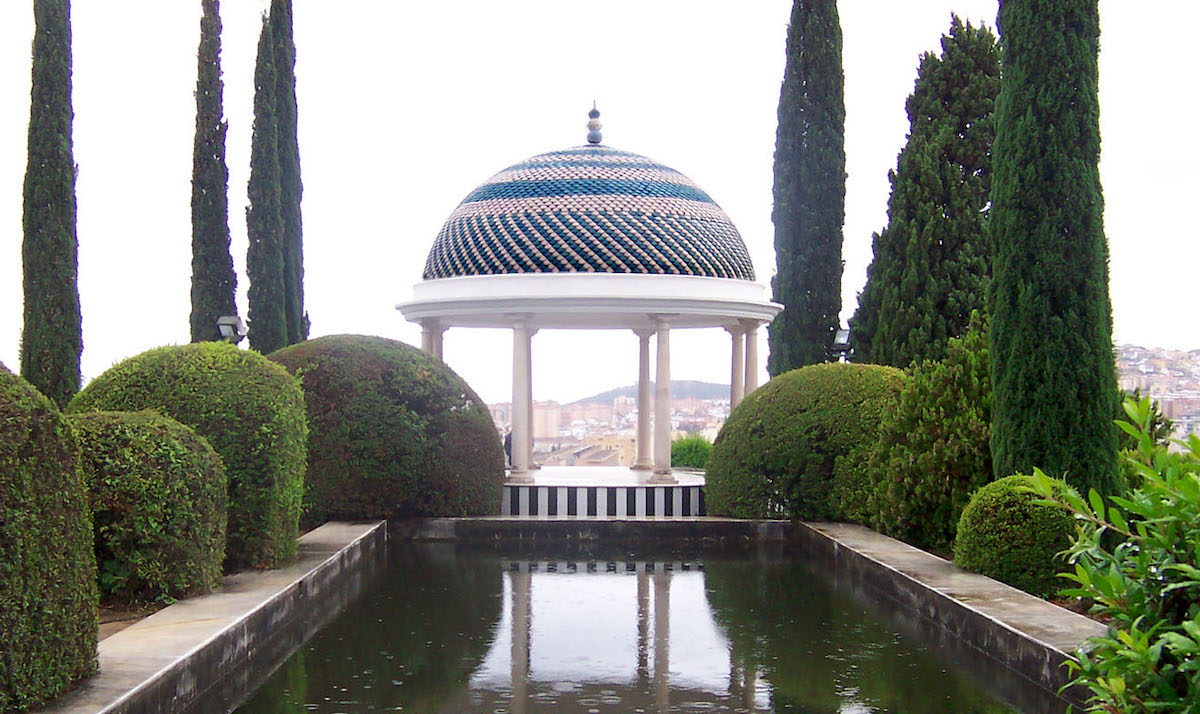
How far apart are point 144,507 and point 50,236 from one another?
11888 millimetres

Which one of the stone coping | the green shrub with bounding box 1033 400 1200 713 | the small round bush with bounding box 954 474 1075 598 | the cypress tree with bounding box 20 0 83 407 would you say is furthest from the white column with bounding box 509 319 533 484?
the green shrub with bounding box 1033 400 1200 713

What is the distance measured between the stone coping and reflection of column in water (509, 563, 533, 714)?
66.5 inches

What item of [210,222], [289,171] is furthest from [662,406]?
[289,171]

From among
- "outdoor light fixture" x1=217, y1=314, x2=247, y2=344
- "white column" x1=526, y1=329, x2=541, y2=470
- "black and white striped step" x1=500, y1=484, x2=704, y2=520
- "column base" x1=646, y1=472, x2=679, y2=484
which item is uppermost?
"outdoor light fixture" x1=217, y1=314, x2=247, y2=344

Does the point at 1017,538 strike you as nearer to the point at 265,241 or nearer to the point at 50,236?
the point at 50,236

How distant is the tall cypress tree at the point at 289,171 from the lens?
26094 millimetres

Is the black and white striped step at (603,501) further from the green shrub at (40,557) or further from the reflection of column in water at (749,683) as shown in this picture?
the green shrub at (40,557)

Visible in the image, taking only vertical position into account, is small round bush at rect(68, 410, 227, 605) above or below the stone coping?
above

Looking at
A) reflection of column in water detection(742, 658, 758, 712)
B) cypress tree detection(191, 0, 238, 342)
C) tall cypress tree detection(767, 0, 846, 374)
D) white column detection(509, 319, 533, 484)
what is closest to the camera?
reflection of column in water detection(742, 658, 758, 712)

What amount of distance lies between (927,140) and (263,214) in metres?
Answer: 12.1

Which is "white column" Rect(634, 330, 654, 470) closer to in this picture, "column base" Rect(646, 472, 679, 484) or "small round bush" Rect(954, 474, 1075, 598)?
"column base" Rect(646, 472, 679, 484)

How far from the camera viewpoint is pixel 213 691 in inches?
332

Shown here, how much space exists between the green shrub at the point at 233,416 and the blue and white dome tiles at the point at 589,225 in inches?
424

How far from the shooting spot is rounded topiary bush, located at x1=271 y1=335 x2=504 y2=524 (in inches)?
690
